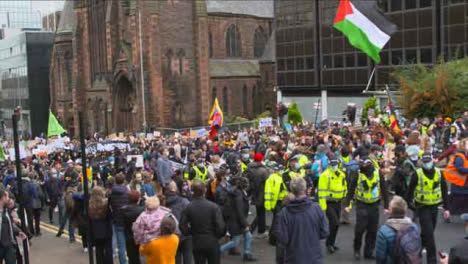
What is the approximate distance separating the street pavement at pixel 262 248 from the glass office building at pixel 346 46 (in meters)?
21.7

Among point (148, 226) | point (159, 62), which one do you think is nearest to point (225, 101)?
point (159, 62)

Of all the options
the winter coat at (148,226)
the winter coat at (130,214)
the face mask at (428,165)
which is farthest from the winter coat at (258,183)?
the winter coat at (148,226)

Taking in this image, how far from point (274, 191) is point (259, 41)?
5552cm

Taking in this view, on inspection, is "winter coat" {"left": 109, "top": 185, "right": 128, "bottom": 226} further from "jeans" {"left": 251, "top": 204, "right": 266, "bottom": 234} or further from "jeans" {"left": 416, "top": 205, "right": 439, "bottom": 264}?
"jeans" {"left": 416, "top": 205, "right": 439, "bottom": 264}

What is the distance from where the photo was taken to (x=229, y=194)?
10008mm

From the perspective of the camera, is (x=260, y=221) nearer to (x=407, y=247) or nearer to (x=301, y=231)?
(x=301, y=231)

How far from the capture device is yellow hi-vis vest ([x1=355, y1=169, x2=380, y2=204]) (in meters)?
9.70

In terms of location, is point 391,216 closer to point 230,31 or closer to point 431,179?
point 431,179

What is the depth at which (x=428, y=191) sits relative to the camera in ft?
30.1

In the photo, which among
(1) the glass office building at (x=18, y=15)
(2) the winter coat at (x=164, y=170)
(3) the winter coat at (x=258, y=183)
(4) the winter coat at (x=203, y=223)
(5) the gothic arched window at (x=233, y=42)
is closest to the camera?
(4) the winter coat at (x=203, y=223)

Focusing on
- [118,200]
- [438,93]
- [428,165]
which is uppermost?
[438,93]

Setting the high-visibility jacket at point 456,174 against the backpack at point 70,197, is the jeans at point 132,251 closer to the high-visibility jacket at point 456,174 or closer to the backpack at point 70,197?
the backpack at point 70,197

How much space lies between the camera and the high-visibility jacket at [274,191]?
10.8 m

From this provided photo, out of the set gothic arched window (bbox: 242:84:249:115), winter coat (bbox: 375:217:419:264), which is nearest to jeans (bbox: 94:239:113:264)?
winter coat (bbox: 375:217:419:264)
